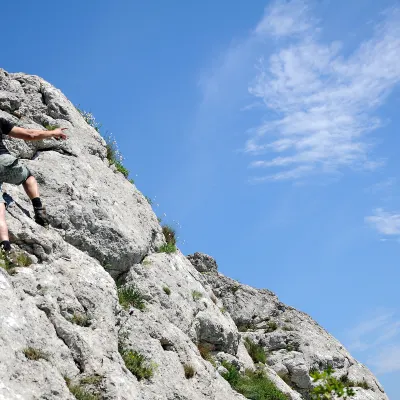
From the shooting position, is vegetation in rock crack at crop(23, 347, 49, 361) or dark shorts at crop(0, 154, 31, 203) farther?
dark shorts at crop(0, 154, 31, 203)

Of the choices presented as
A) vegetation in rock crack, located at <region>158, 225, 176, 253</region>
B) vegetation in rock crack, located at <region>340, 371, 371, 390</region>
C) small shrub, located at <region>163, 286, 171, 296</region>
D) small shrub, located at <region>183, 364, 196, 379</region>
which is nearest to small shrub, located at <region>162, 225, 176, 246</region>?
vegetation in rock crack, located at <region>158, 225, 176, 253</region>

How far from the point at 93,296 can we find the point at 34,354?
293 centimetres

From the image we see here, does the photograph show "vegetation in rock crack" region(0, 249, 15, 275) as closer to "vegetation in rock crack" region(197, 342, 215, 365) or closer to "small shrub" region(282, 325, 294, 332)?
"vegetation in rock crack" region(197, 342, 215, 365)

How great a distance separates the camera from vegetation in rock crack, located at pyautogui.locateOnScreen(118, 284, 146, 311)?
46.8 ft

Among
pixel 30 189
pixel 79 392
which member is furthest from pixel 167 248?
pixel 79 392

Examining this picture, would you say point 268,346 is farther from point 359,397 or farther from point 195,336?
point 195,336

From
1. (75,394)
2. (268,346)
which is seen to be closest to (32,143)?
(75,394)

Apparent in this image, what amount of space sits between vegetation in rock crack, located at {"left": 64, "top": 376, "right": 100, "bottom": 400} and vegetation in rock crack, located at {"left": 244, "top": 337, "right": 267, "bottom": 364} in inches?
513

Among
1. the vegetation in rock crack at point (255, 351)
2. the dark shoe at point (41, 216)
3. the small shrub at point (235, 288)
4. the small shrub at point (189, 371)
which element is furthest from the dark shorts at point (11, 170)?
the small shrub at point (235, 288)

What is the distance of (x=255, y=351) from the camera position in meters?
22.8

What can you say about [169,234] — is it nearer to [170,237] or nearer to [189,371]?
[170,237]

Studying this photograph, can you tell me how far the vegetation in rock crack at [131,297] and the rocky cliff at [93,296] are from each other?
0.04 meters

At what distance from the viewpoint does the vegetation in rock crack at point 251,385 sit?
53.6 feet

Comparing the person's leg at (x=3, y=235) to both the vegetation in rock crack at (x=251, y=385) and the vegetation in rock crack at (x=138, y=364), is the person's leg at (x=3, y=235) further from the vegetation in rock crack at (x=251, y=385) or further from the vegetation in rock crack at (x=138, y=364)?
the vegetation in rock crack at (x=251, y=385)
